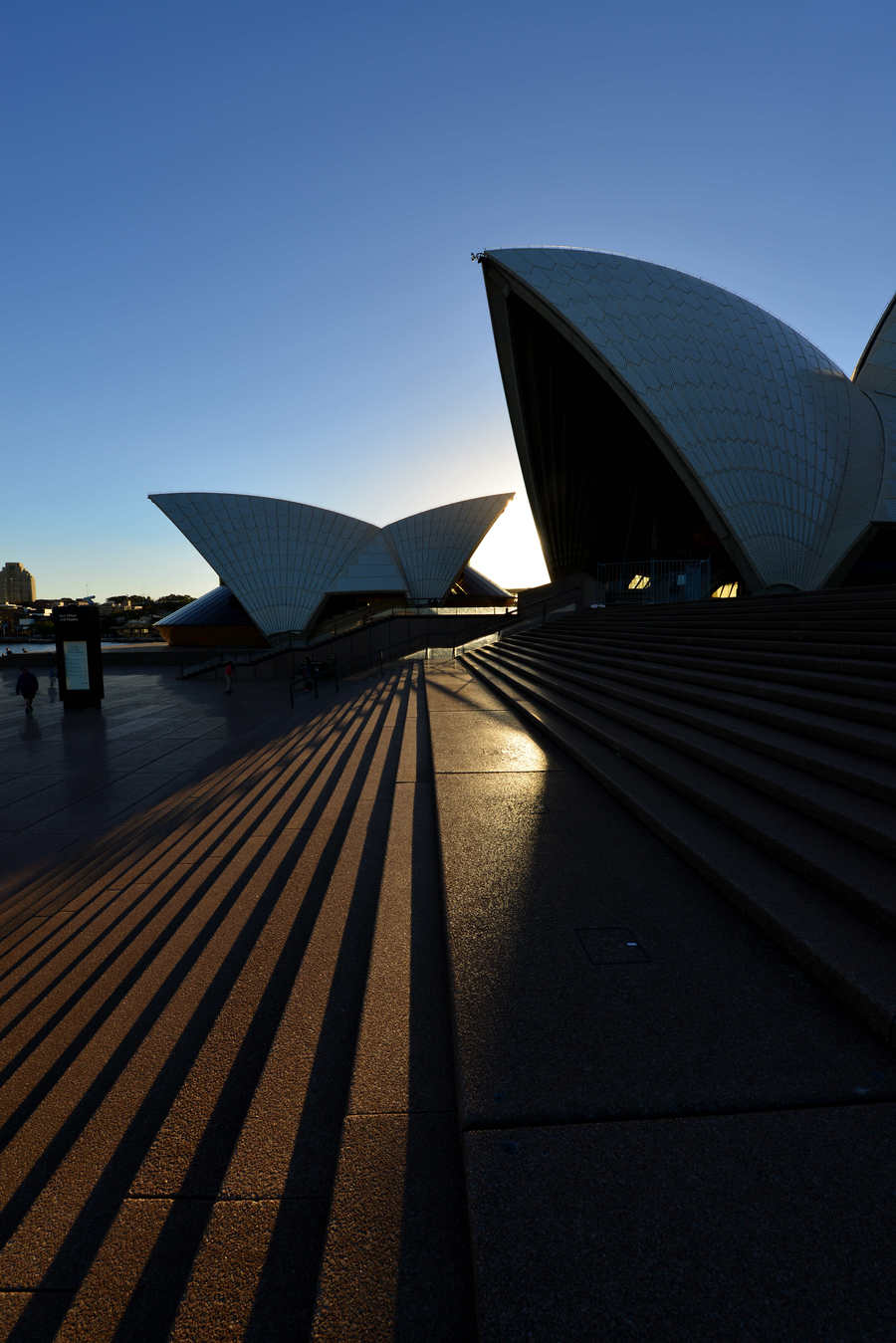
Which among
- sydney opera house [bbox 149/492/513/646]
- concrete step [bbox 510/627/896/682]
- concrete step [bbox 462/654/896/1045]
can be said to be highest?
sydney opera house [bbox 149/492/513/646]

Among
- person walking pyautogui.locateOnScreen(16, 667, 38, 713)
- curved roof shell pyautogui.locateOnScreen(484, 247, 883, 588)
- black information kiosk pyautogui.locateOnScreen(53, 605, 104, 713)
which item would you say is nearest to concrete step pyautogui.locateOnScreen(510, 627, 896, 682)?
curved roof shell pyautogui.locateOnScreen(484, 247, 883, 588)

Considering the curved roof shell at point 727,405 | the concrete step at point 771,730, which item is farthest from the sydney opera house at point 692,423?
the concrete step at point 771,730

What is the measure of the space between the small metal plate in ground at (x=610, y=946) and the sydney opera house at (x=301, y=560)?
117ft

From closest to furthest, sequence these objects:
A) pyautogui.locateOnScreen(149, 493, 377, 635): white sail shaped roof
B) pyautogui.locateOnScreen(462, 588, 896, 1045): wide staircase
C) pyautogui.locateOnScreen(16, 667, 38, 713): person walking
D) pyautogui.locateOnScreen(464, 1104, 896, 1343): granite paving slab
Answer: pyautogui.locateOnScreen(464, 1104, 896, 1343): granite paving slab, pyautogui.locateOnScreen(462, 588, 896, 1045): wide staircase, pyautogui.locateOnScreen(16, 667, 38, 713): person walking, pyautogui.locateOnScreen(149, 493, 377, 635): white sail shaped roof

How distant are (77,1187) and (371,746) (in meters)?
7.03

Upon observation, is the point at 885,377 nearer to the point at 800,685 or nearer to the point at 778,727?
the point at 800,685

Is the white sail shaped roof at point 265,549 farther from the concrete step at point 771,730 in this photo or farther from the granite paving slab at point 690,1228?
the granite paving slab at point 690,1228

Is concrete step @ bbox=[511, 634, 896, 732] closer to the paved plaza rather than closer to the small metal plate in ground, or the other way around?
the small metal plate in ground

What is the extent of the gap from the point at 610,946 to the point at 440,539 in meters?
45.9

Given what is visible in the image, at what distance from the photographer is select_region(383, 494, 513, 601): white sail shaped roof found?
46.9 m

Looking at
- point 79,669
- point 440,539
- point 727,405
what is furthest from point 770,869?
point 440,539

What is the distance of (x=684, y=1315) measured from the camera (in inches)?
57.5

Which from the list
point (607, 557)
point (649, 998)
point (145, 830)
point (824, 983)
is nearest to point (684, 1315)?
point (649, 998)

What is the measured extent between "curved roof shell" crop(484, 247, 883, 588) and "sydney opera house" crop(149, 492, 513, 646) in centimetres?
2103
